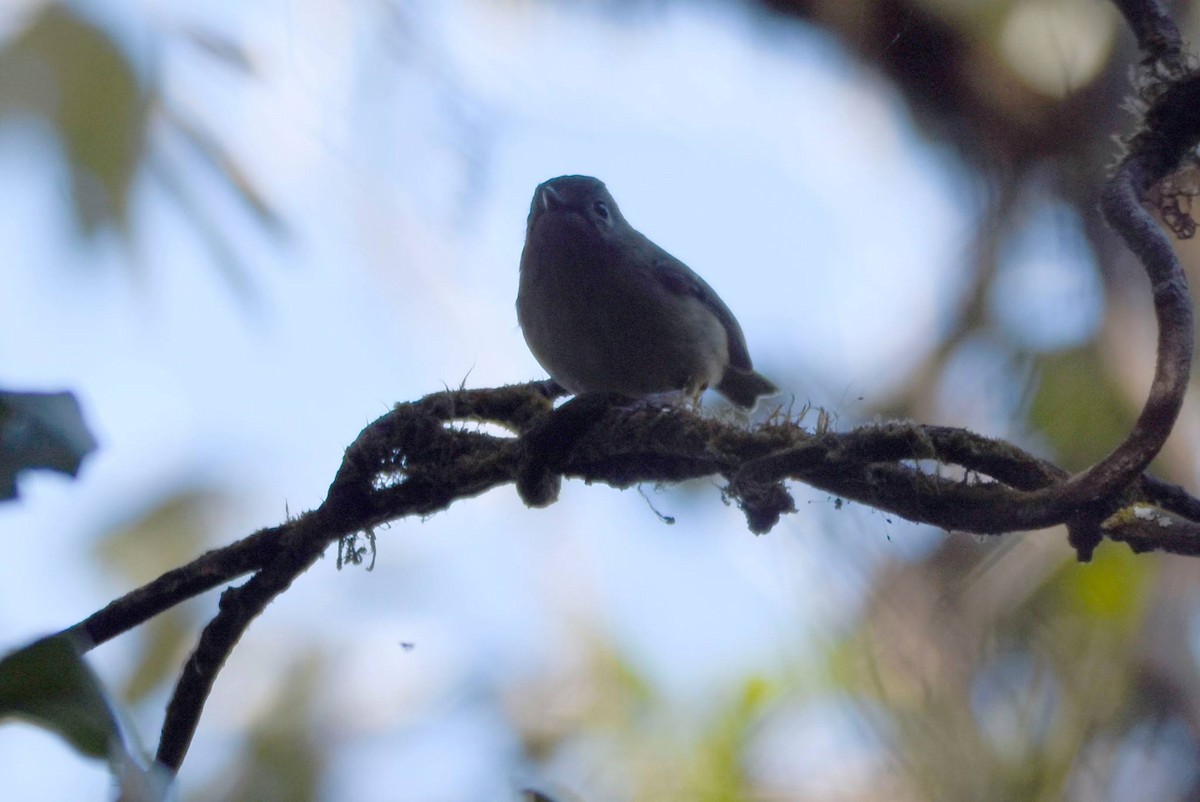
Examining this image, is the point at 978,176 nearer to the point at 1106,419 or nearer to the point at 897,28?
the point at 897,28

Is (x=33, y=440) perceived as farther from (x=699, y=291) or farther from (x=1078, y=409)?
(x=1078, y=409)

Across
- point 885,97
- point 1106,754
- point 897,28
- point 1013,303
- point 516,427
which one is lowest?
point 1106,754

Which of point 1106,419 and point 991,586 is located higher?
point 1106,419

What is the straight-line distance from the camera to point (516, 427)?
74.0 inches

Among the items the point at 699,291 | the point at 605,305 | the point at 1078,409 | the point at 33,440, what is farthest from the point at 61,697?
the point at 1078,409

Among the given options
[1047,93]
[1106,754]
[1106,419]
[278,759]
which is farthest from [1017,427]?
[278,759]

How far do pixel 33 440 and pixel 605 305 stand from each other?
2023 millimetres

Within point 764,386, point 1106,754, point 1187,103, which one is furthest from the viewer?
point 764,386

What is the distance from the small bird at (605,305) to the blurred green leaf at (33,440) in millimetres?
1709

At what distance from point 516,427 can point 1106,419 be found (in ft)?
8.12

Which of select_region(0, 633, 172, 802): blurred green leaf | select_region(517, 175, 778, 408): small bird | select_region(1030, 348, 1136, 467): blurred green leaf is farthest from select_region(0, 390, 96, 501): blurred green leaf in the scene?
select_region(1030, 348, 1136, 467): blurred green leaf

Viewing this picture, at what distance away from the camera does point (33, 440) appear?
1.15 metres

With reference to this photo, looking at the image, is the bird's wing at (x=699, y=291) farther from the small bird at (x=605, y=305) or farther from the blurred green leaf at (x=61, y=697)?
the blurred green leaf at (x=61, y=697)

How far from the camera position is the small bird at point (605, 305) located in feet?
9.78
